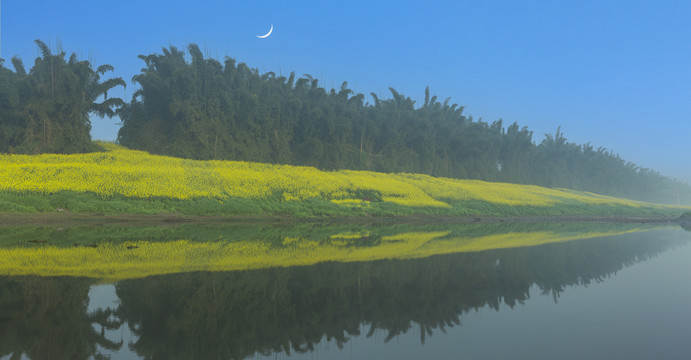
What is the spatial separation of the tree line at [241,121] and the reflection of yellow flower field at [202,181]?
123 inches

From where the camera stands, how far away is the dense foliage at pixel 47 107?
30125 mm

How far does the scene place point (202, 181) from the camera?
2709 cm

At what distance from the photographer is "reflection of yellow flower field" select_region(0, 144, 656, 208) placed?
901 inches

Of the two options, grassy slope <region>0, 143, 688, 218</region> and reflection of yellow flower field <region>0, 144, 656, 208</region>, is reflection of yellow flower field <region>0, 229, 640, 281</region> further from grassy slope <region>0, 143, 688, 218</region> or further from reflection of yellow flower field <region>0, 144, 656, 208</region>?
reflection of yellow flower field <region>0, 144, 656, 208</region>

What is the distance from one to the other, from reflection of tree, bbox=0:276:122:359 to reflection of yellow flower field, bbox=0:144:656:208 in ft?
52.0

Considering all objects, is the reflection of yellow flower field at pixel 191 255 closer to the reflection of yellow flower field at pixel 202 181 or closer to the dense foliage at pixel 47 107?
the reflection of yellow flower field at pixel 202 181

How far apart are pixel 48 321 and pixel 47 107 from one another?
96.5 ft

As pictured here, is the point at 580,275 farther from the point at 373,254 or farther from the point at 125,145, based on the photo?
the point at 125,145

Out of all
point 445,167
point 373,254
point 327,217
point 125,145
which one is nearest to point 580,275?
point 373,254

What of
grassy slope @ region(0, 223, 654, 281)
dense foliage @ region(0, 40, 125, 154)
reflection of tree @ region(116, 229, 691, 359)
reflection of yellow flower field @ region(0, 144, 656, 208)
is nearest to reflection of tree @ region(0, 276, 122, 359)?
reflection of tree @ region(116, 229, 691, 359)

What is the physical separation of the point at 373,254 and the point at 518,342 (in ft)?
25.2

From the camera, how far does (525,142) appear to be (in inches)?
2712

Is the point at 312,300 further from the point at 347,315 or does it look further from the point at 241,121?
the point at 241,121

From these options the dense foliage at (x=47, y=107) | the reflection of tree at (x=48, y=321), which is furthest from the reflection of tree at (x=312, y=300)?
the dense foliage at (x=47, y=107)
